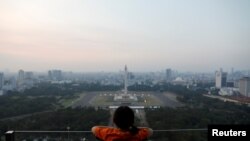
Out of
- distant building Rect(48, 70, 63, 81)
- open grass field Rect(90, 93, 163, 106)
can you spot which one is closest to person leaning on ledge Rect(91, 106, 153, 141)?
open grass field Rect(90, 93, 163, 106)

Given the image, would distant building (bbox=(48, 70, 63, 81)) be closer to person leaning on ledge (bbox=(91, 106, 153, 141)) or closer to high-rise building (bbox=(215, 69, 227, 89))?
high-rise building (bbox=(215, 69, 227, 89))

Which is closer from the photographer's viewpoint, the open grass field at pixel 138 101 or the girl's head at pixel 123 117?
the girl's head at pixel 123 117

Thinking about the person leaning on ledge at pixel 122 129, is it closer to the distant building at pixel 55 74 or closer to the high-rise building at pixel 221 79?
the high-rise building at pixel 221 79

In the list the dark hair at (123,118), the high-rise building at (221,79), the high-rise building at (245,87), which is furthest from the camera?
the high-rise building at (221,79)

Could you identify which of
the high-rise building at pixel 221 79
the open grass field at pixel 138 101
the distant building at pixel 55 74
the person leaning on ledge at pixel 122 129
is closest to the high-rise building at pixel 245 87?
the open grass field at pixel 138 101

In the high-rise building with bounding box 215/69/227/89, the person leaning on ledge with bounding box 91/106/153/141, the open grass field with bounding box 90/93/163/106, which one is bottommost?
the open grass field with bounding box 90/93/163/106

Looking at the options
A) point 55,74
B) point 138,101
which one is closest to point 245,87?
point 138,101

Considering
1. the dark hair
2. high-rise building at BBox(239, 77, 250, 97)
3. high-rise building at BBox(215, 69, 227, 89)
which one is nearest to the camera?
the dark hair

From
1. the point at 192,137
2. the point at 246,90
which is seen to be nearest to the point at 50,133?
the point at 192,137

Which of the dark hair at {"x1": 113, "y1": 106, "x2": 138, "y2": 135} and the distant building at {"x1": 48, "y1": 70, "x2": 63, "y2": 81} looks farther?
the distant building at {"x1": 48, "y1": 70, "x2": 63, "y2": 81}

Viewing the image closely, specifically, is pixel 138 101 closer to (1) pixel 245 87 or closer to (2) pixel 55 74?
(1) pixel 245 87

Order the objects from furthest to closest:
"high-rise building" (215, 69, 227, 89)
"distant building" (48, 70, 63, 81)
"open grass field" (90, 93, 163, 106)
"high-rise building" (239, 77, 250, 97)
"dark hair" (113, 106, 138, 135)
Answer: "distant building" (48, 70, 63, 81)
"high-rise building" (215, 69, 227, 89)
"high-rise building" (239, 77, 250, 97)
"open grass field" (90, 93, 163, 106)
"dark hair" (113, 106, 138, 135)

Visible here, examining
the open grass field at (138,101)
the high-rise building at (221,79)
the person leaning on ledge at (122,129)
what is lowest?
the open grass field at (138,101)
